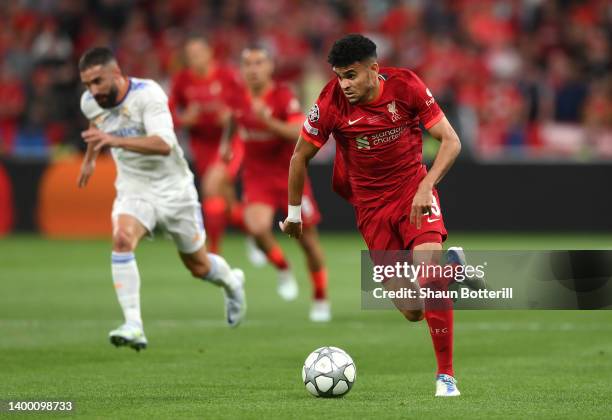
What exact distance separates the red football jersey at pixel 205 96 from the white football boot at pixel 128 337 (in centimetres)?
757

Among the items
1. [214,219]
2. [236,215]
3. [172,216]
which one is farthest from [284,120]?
[236,215]

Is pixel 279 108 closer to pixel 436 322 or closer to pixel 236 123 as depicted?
pixel 236 123

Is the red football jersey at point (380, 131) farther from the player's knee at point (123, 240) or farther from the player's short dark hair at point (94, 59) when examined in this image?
the player's short dark hair at point (94, 59)

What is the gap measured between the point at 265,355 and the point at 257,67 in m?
4.03

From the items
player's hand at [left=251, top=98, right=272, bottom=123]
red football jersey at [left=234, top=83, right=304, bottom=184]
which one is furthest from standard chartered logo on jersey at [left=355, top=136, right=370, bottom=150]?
red football jersey at [left=234, top=83, right=304, bottom=184]

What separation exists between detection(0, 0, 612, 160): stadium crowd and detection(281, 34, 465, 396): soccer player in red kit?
41.4 ft

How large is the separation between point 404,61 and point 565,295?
14.0 m

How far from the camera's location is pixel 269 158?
12977 millimetres

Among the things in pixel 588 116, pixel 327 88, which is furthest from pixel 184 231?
pixel 588 116

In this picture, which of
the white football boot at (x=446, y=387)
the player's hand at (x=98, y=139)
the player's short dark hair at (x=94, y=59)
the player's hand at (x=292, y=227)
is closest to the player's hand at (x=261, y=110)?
the player's short dark hair at (x=94, y=59)

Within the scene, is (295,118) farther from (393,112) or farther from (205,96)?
(393,112)

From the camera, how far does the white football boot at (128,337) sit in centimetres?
867

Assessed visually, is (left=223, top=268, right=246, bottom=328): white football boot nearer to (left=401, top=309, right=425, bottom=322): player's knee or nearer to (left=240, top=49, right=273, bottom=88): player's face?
(left=240, top=49, right=273, bottom=88): player's face

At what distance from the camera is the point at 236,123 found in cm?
1323
